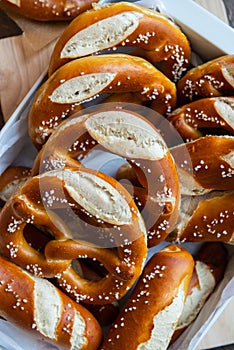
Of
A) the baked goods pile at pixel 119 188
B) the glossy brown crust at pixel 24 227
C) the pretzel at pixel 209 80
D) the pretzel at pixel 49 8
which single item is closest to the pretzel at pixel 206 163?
the baked goods pile at pixel 119 188

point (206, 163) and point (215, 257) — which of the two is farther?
point (215, 257)

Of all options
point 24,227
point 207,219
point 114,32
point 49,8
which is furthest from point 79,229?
point 49,8

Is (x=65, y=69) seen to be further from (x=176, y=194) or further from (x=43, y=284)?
(x=43, y=284)

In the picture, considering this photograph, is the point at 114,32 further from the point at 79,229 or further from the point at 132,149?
the point at 79,229

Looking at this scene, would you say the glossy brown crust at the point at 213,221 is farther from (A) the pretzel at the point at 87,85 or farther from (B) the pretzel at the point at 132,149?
(A) the pretzel at the point at 87,85

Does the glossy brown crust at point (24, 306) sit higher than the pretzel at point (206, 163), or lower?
lower

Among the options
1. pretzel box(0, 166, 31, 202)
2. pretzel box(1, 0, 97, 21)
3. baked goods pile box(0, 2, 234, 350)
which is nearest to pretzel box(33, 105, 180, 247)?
baked goods pile box(0, 2, 234, 350)
